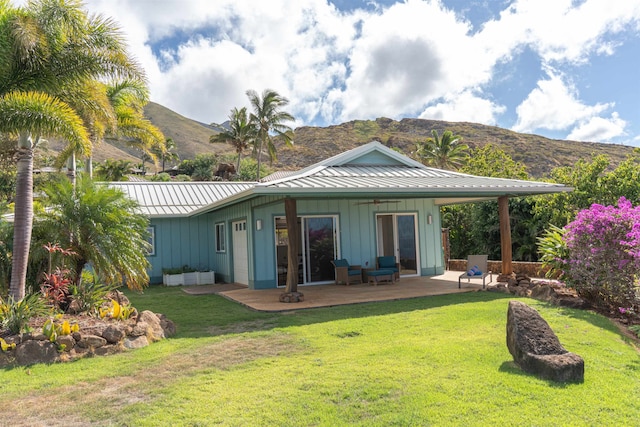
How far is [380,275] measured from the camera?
41.2ft

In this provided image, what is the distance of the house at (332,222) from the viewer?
1109 cm

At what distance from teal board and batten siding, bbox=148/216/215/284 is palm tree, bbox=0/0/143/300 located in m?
8.17

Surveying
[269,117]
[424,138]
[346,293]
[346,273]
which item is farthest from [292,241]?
[424,138]

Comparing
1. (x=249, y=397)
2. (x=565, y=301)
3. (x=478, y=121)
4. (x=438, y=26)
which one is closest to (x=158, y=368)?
(x=249, y=397)

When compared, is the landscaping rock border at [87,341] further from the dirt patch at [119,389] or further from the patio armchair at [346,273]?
the patio armchair at [346,273]

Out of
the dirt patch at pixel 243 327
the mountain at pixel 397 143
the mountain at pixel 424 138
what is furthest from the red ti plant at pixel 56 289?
the mountain at pixel 424 138

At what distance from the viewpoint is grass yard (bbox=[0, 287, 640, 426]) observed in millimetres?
3752

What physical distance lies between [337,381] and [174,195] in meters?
14.8

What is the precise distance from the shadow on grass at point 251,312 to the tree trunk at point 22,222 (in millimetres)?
2503

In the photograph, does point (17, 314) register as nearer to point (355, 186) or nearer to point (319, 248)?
point (355, 186)

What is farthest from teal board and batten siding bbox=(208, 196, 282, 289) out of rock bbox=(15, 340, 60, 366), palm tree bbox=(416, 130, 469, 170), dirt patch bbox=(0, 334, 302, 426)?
palm tree bbox=(416, 130, 469, 170)

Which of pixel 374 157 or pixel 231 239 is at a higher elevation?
pixel 374 157

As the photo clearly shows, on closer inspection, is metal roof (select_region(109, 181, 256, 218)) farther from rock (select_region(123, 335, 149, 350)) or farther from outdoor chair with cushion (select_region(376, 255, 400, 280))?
rock (select_region(123, 335, 149, 350))

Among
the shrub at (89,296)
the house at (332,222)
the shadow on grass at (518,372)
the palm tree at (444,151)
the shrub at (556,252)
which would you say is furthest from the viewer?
the palm tree at (444,151)
